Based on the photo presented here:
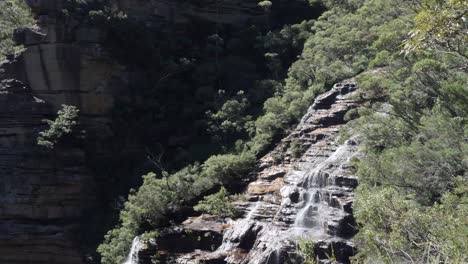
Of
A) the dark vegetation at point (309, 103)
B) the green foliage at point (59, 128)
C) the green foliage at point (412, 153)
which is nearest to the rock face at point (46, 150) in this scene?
the green foliage at point (59, 128)

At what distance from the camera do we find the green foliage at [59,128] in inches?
1098

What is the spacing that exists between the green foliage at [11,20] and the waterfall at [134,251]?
13030 mm

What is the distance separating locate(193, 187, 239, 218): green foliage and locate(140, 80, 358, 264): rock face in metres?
0.40

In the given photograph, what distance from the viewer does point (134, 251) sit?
21.9 metres

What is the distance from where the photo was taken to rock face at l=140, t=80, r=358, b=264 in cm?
1775

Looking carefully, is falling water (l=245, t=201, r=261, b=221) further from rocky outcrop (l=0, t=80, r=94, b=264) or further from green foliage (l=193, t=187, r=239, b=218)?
rocky outcrop (l=0, t=80, r=94, b=264)

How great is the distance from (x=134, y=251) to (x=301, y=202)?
6865 millimetres

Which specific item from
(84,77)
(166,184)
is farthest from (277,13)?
(166,184)

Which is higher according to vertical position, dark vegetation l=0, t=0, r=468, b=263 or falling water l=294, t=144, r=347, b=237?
dark vegetation l=0, t=0, r=468, b=263

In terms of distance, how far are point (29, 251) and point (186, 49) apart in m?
14.2

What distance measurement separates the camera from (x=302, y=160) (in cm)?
2150

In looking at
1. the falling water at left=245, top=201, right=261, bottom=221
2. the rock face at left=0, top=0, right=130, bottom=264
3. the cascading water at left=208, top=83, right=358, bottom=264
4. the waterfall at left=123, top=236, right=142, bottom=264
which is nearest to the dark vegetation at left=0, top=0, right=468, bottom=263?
the waterfall at left=123, top=236, right=142, bottom=264

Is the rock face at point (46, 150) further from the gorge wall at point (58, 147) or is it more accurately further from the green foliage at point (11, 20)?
the green foliage at point (11, 20)

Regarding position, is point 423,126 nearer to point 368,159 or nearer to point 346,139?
point 368,159
